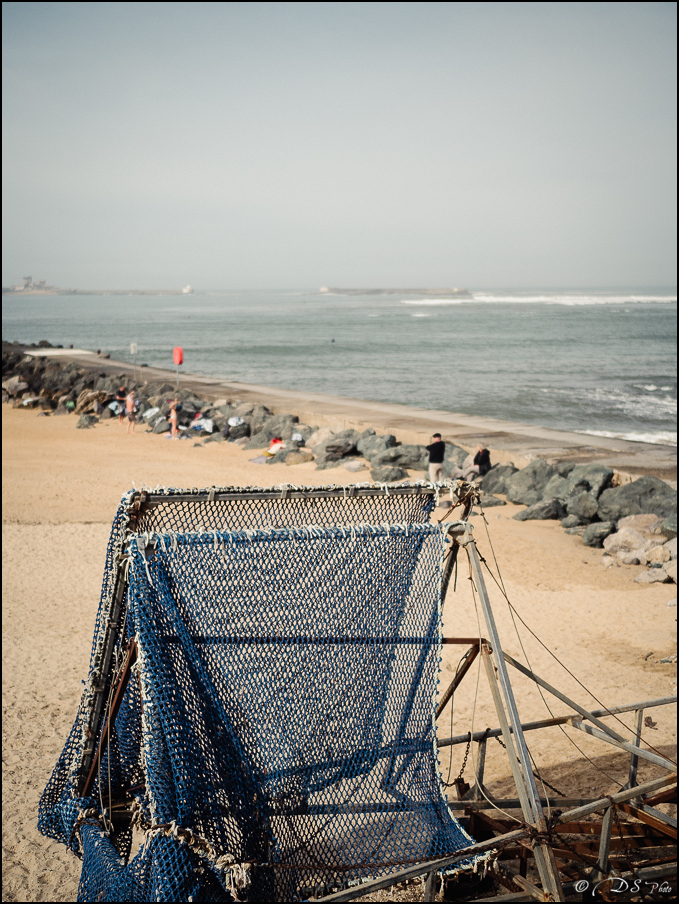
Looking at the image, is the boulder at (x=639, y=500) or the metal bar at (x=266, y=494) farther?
the boulder at (x=639, y=500)

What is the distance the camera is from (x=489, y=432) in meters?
22.9

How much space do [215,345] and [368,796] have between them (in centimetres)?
7484

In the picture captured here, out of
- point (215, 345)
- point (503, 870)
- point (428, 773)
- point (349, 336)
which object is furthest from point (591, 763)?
point (349, 336)

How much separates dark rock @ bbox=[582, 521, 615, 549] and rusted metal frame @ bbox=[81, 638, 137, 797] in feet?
37.4

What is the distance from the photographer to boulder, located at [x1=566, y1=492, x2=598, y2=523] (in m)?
14.7

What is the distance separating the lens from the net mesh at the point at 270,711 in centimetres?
330

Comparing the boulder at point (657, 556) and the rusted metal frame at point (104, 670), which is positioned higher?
the rusted metal frame at point (104, 670)

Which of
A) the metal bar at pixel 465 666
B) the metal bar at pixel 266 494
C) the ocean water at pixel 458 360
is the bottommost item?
Answer: the metal bar at pixel 465 666

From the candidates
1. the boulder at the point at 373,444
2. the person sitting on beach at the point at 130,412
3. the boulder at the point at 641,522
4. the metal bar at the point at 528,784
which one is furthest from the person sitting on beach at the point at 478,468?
the metal bar at the point at 528,784

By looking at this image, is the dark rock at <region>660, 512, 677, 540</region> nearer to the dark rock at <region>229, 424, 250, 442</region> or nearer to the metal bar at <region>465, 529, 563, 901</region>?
the metal bar at <region>465, 529, 563, 901</region>

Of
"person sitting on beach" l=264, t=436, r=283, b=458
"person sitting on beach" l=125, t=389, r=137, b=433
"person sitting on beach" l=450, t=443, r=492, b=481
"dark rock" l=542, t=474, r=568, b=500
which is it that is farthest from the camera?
"person sitting on beach" l=125, t=389, r=137, b=433

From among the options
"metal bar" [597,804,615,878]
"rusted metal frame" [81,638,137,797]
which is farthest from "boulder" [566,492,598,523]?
"rusted metal frame" [81,638,137,797]

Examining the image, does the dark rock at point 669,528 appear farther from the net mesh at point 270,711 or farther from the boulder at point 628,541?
the net mesh at point 270,711

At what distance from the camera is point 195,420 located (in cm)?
2536
